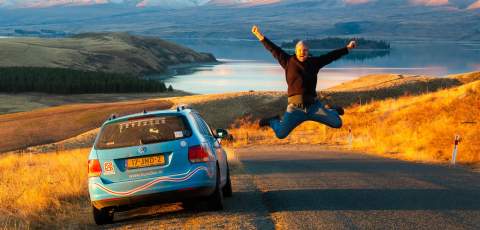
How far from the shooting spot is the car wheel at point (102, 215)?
9305 millimetres

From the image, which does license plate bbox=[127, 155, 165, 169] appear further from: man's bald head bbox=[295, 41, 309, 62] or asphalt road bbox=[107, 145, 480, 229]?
man's bald head bbox=[295, 41, 309, 62]

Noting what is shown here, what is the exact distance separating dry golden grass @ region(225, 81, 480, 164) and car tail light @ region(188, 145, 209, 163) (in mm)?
11645

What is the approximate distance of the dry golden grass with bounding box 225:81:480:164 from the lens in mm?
21578

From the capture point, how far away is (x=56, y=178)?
45.5 feet

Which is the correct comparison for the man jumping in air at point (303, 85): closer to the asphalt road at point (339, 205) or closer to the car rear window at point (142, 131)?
the asphalt road at point (339, 205)

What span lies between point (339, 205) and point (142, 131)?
3.17 m

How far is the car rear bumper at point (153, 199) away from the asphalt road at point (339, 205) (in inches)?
11.8

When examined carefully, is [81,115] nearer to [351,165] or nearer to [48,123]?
[48,123]

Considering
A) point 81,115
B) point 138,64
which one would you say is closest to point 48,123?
point 81,115

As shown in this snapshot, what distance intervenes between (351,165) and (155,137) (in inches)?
352

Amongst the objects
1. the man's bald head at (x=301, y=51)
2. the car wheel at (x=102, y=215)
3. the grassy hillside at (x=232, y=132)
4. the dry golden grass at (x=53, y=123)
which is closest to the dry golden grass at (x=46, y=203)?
the grassy hillside at (x=232, y=132)

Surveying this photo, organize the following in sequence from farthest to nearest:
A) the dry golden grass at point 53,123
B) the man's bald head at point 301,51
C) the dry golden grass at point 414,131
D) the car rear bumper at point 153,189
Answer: the dry golden grass at point 53,123
the dry golden grass at point 414,131
the man's bald head at point 301,51
the car rear bumper at point 153,189

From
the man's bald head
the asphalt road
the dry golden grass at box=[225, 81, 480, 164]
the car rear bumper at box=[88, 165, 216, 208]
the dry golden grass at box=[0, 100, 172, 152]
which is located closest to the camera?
the asphalt road

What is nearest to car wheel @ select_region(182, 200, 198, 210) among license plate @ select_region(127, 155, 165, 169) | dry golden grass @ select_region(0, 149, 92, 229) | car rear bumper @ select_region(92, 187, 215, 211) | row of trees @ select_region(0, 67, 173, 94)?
car rear bumper @ select_region(92, 187, 215, 211)
